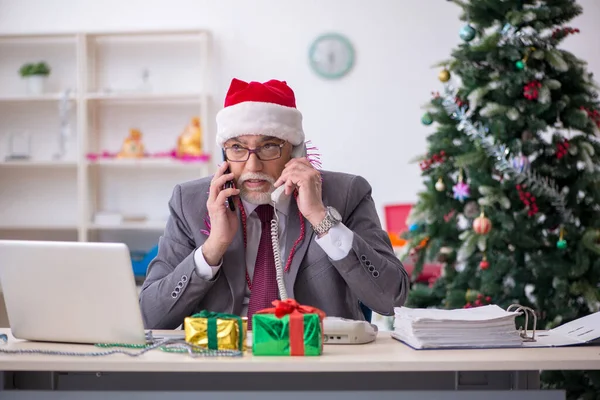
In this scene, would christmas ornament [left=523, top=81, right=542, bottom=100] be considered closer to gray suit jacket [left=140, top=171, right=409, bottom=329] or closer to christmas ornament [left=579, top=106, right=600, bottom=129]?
christmas ornament [left=579, top=106, right=600, bottom=129]

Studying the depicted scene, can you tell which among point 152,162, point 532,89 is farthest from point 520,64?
point 152,162

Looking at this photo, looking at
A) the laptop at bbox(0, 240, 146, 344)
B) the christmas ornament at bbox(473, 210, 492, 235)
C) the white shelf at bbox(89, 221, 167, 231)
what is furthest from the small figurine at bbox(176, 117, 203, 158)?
the laptop at bbox(0, 240, 146, 344)

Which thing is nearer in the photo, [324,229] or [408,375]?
[408,375]

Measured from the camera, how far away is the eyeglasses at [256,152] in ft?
6.85

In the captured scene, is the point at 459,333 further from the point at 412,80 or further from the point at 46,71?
the point at 46,71

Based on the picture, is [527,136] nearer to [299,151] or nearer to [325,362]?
[299,151]

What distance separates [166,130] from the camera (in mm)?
6051

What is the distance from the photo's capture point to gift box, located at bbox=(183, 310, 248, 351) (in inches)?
60.4

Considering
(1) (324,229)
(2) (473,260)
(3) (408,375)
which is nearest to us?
(3) (408,375)

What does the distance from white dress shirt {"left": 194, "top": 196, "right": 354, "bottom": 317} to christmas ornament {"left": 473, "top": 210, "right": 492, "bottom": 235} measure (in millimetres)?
1398

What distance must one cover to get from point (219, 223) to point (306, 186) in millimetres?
229

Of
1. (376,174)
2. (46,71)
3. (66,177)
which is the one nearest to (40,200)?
(66,177)

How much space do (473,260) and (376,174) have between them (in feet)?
8.18

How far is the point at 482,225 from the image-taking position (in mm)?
3330
